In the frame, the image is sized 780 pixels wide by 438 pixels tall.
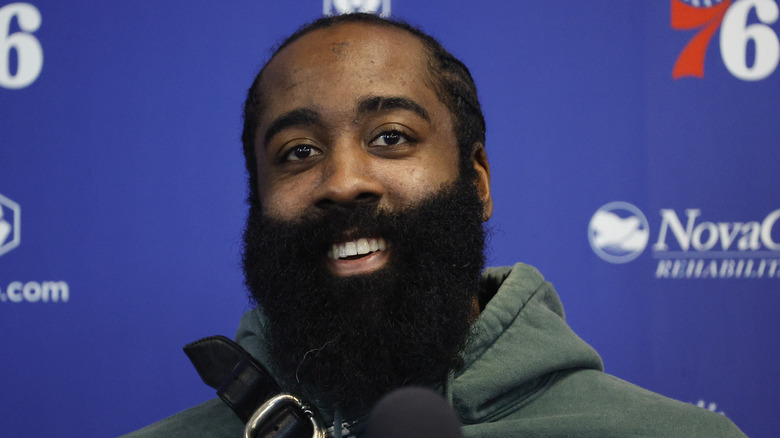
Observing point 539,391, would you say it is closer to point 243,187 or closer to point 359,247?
point 359,247

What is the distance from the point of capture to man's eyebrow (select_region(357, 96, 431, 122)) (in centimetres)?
102

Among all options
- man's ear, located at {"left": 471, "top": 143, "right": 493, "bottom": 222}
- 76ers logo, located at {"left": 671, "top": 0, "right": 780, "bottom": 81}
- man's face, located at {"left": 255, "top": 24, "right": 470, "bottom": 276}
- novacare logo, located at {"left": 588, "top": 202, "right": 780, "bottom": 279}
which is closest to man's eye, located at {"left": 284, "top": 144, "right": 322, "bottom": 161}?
man's face, located at {"left": 255, "top": 24, "right": 470, "bottom": 276}

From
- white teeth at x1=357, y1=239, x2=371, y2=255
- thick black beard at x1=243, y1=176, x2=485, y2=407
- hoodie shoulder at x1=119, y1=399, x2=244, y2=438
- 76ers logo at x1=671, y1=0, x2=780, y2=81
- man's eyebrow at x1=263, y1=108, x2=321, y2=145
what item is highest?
76ers logo at x1=671, y1=0, x2=780, y2=81

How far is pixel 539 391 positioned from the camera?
3.27 feet

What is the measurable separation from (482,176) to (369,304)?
1.21 ft

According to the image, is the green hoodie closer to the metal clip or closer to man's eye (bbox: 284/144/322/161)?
the metal clip

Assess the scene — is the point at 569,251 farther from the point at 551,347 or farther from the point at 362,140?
the point at 362,140

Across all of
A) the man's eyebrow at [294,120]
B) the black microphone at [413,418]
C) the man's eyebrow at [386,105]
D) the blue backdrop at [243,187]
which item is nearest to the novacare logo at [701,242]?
the blue backdrop at [243,187]

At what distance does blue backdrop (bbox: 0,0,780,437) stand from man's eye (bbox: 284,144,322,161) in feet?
2.22

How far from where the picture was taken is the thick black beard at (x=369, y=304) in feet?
3.11

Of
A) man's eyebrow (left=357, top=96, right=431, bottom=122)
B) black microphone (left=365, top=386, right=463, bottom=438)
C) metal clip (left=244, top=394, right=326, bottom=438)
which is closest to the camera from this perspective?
black microphone (left=365, top=386, right=463, bottom=438)

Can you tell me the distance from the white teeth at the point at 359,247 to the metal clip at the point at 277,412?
0.66 feet

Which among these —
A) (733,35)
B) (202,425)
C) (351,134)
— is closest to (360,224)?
(351,134)

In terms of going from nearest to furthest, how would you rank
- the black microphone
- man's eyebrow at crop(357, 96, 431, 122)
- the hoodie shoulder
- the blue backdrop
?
the black microphone, man's eyebrow at crop(357, 96, 431, 122), the hoodie shoulder, the blue backdrop
